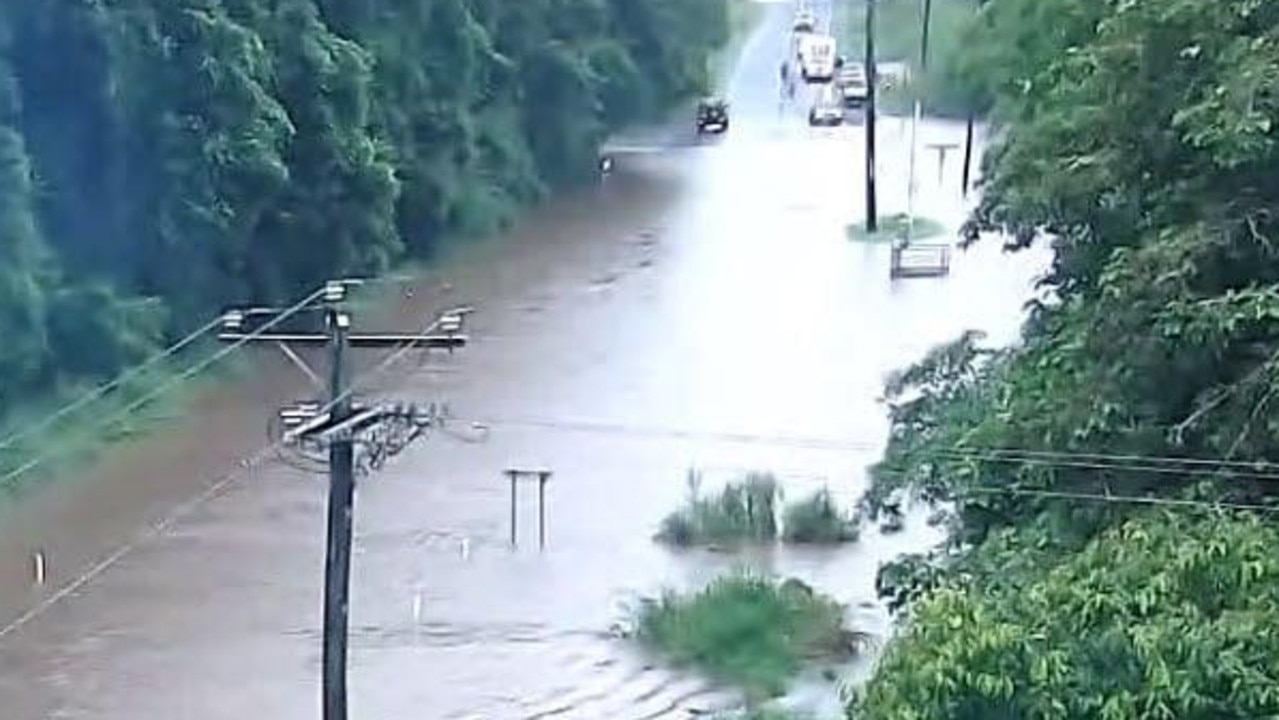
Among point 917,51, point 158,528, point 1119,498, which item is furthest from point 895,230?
point 1119,498

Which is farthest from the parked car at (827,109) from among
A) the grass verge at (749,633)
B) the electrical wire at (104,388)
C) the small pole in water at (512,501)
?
the grass verge at (749,633)

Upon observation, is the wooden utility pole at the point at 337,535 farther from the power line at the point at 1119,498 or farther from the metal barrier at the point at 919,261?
the metal barrier at the point at 919,261

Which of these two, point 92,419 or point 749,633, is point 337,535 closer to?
point 749,633

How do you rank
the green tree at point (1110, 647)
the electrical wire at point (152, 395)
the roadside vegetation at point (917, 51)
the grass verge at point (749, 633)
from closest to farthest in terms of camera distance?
the green tree at point (1110, 647) → the grass verge at point (749, 633) → the electrical wire at point (152, 395) → the roadside vegetation at point (917, 51)

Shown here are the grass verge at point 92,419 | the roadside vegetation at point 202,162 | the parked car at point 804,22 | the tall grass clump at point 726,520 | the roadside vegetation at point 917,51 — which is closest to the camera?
the tall grass clump at point 726,520

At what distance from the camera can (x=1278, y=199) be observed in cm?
1179

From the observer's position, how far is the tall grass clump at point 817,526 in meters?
19.7

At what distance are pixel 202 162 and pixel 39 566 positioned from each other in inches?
262

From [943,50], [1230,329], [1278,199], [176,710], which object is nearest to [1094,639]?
[1230,329]

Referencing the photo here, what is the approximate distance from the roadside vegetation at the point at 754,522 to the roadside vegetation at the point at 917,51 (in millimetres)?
19604

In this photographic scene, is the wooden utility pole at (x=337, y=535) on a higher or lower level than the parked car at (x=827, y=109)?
lower

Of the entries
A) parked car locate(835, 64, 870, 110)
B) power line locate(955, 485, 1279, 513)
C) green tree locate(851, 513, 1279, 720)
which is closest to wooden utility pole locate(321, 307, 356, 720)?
power line locate(955, 485, 1279, 513)

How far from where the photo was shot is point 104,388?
23422mm

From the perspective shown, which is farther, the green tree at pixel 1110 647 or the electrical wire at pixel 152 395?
the electrical wire at pixel 152 395
